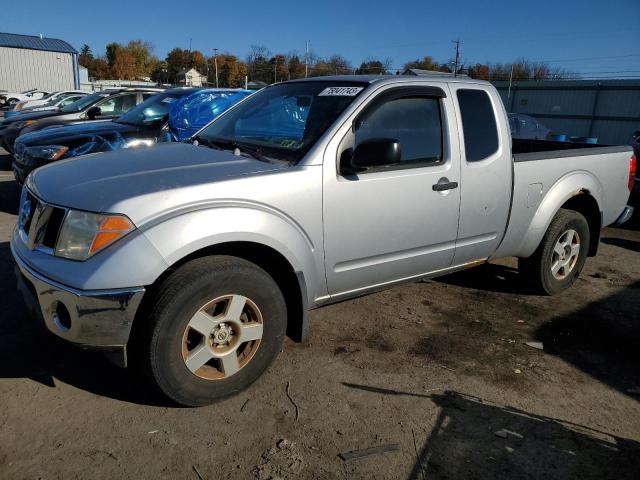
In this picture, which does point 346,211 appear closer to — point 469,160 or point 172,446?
point 469,160

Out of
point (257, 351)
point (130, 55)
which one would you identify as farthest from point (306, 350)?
point (130, 55)

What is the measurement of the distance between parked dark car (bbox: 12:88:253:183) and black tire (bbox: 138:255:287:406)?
352 cm

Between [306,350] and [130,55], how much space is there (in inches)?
4012

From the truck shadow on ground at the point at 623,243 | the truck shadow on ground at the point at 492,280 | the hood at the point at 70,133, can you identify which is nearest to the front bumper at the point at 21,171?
the hood at the point at 70,133

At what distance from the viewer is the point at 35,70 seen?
42969mm

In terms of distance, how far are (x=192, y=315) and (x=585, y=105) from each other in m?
26.7

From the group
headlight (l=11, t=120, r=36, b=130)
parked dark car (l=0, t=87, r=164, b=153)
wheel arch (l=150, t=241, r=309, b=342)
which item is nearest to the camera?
wheel arch (l=150, t=241, r=309, b=342)

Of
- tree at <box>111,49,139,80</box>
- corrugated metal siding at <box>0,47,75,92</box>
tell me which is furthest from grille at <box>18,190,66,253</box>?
Answer: tree at <box>111,49,139,80</box>

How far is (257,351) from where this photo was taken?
297 cm

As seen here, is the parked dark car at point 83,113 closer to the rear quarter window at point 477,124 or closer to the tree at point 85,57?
the rear quarter window at point 477,124

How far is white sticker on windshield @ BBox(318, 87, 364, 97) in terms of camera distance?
11.1 ft

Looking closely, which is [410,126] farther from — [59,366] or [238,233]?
[59,366]

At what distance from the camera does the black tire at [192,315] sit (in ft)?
8.39

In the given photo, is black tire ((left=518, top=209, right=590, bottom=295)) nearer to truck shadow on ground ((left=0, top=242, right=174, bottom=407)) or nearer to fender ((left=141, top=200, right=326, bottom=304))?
fender ((left=141, top=200, right=326, bottom=304))
